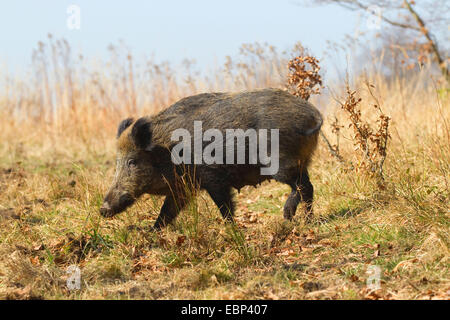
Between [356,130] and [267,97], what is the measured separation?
48.6 inches

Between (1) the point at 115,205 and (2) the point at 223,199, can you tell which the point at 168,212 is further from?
(2) the point at 223,199

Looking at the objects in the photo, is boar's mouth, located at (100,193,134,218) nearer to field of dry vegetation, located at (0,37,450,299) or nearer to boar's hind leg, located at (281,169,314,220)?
field of dry vegetation, located at (0,37,450,299)

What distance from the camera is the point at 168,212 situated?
5.25 meters

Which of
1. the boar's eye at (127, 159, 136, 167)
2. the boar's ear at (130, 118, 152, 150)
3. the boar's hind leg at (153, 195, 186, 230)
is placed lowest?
the boar's hind leg at (153, 195, 186, 230)

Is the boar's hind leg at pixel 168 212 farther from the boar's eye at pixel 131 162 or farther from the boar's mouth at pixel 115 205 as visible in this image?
the boar's eye at pixel 131 162

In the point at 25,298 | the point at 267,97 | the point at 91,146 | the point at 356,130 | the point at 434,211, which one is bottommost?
the point at 91,146

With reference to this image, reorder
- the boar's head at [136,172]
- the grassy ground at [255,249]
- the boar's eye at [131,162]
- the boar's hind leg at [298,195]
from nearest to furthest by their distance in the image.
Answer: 1. the grassy ground at [255,249]
2. the boar's hind leg at [298,195]
3. the boar's head at [136,172]
4. the boar's eye at [131,162]

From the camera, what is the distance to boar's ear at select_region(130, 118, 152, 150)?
202 inches

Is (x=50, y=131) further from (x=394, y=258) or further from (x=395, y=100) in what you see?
(x=394, y=258)

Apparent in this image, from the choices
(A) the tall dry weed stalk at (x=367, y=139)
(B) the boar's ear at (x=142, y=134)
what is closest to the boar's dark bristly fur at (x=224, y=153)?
(B) the boar's ear at (x=142, y=134)

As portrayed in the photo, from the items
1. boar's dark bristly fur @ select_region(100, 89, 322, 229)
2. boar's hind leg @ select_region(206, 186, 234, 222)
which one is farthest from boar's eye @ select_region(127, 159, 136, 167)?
boar's hind leg @ select_region(206, 186, 234, 222)

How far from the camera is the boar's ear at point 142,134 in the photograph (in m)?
5.14
